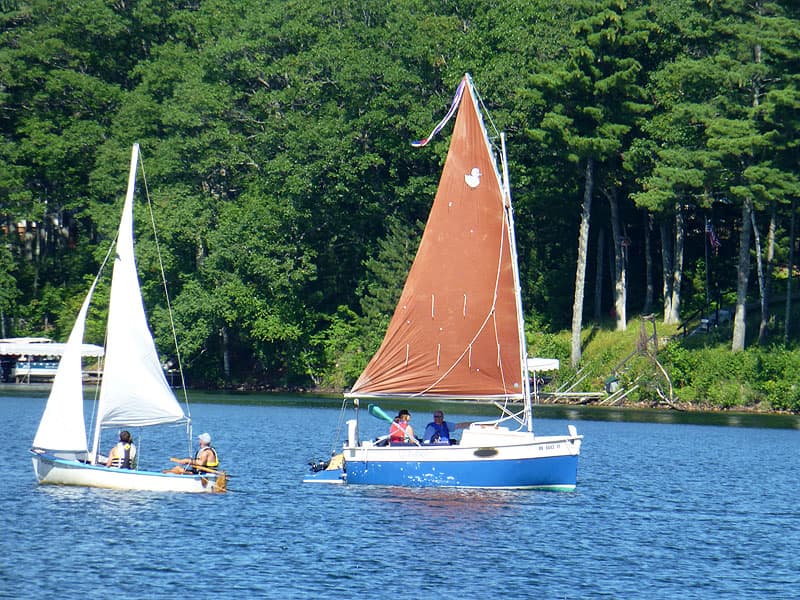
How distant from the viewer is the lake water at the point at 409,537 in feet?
99.3

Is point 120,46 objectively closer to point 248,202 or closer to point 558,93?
point 248,202

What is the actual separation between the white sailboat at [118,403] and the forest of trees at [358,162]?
135ft

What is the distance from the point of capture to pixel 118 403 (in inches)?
1629

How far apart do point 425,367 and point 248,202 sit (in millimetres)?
53865

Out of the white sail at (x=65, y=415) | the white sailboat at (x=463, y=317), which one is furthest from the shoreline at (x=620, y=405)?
the white sail at (x=65, y=415)

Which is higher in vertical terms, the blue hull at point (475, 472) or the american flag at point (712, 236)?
the american flag at point (712, 236)

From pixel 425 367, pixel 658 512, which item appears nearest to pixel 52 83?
pixel 425 367

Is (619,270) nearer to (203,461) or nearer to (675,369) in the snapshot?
(675,369)

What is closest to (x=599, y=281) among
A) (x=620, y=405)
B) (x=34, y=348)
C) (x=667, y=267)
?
(x=667, y=267)

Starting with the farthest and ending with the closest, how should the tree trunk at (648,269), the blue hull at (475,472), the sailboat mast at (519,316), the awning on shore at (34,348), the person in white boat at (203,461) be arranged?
1. the awning on shore at (34,348)
2. the tree trunk at (648,269)
3. the sailboat mast at (519,316)
4. the blue hull at (475,472)
5. the person in white boat at (203,461)

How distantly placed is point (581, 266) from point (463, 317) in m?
40.8

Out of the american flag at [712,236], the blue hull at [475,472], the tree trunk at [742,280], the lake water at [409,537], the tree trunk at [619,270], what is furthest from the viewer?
the tree trunk at [619,270]

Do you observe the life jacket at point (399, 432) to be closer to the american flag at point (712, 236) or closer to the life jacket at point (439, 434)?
the life jacket at point (439, 434)

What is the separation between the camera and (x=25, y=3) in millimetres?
109312
